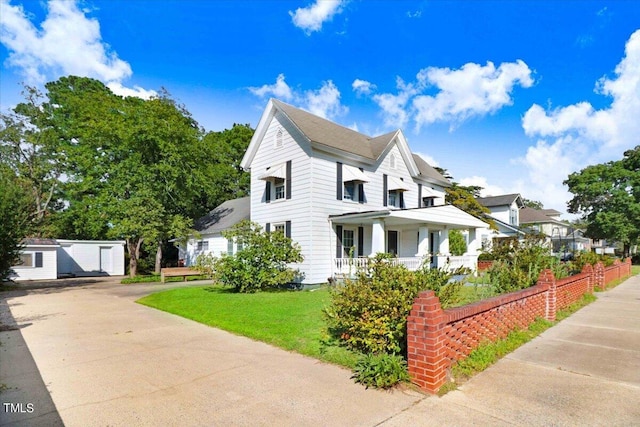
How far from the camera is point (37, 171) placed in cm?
2880

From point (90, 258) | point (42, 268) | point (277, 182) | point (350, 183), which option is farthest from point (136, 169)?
point (350, 183)

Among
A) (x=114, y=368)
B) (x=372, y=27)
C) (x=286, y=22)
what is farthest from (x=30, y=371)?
(x=372, y=27)

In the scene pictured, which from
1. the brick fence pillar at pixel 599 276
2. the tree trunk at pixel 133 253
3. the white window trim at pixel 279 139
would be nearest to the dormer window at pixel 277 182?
the white window trim at pixel 279 139

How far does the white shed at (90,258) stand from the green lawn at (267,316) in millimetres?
18631

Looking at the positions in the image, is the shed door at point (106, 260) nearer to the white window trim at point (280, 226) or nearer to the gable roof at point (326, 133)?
the white window trim at point (280, 226)

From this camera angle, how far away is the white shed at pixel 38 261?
23.7m

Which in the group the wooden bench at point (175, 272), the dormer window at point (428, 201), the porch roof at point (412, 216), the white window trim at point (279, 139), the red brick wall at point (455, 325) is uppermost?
the white window trim at point (279, 139)

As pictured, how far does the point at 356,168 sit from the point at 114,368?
1348 centimetres

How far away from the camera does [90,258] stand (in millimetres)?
27969

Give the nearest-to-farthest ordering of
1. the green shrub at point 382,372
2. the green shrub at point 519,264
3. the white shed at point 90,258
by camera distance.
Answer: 1. the green shrub at point 382,372
2. the green shrub at point 519,264
3. the white shed at point 90,258

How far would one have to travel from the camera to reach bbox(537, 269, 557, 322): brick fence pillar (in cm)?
835

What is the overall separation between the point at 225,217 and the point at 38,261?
12.9m

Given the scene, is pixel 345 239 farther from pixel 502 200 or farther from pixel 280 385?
pixel 502 200

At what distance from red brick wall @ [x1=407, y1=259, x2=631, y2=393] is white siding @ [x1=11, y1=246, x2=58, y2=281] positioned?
2814 centimetres
